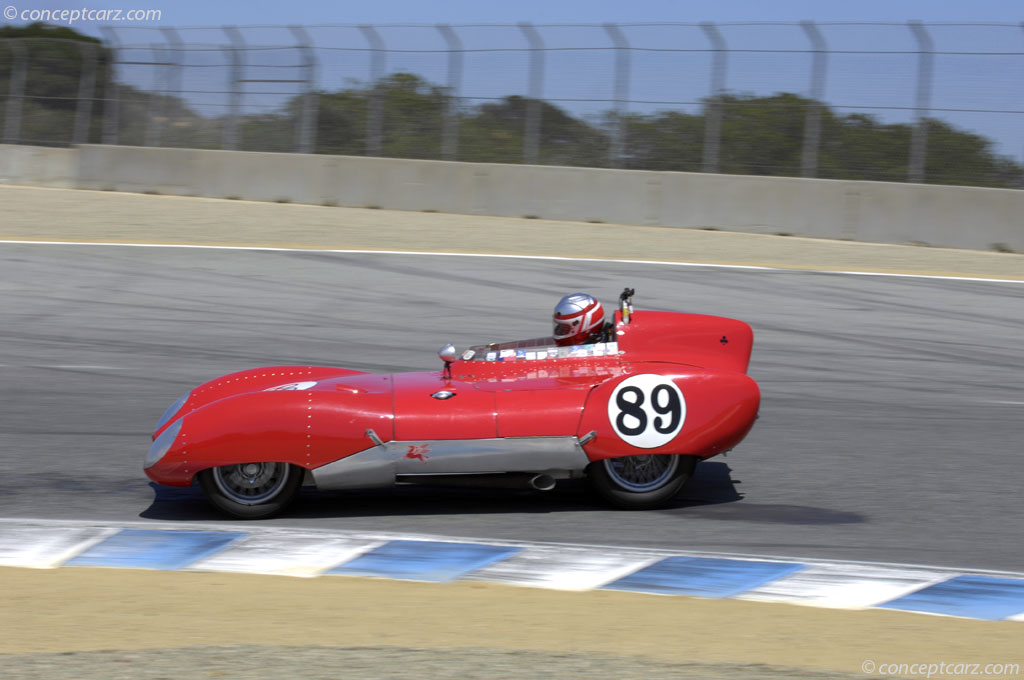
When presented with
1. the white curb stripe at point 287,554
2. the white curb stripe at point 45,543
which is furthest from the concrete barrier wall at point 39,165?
the white curb stripe at point 287,554

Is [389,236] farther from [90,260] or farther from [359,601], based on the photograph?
[359,601]

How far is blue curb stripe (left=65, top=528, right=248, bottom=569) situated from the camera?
5480 millimetres

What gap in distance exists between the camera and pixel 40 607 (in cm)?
484

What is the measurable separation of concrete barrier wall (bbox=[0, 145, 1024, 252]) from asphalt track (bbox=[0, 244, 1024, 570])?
2.93m

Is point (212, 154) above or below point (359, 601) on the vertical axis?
above

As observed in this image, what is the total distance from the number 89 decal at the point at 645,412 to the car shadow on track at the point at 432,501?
0.50 metres

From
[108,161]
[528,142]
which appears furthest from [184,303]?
[108,161]

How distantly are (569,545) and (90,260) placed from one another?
35.5ft

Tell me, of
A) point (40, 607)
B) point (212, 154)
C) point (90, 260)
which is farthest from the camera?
point (212, 154)

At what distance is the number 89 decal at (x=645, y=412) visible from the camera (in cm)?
605

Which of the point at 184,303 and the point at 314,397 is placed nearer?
the point at 314,397

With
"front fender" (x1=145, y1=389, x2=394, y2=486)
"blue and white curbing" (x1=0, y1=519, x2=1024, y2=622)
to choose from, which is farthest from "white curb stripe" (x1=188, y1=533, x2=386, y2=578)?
"front fender" (x1=145, y1=389, x2=394, y2=486)

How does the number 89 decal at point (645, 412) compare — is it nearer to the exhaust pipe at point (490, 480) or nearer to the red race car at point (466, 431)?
the red race car at point (466, 431)

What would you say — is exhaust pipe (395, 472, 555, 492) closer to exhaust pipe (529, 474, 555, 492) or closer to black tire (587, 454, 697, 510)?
exhaust pipe (529, 474, 555, 492)
